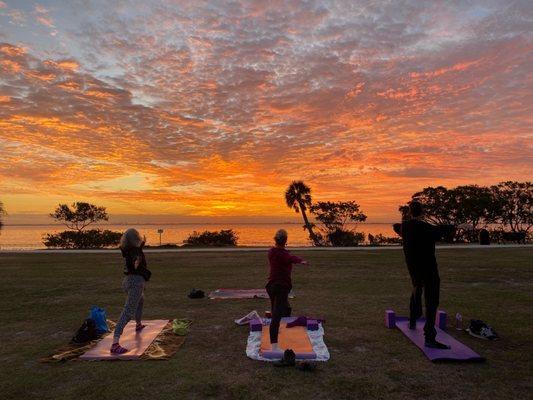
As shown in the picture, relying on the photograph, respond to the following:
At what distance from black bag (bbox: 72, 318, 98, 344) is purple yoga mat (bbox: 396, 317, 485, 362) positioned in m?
6.68

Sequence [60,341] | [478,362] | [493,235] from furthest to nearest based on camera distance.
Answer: [493,235], [60,341], [478,362]

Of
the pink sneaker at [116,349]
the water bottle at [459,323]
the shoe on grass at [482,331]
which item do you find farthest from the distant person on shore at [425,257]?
the pink sneaker at [116,349]

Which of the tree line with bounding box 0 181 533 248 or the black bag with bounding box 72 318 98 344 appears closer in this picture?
the black bag with bounding box 72 318 98 344

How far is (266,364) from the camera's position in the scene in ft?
22.4

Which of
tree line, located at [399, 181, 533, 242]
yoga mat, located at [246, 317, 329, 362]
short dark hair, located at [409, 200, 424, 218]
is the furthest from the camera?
tree line, located at [399, 181, 533, 242]

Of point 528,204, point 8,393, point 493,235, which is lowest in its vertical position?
point 8,393

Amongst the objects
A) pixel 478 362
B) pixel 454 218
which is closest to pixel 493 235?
pixel 454 218

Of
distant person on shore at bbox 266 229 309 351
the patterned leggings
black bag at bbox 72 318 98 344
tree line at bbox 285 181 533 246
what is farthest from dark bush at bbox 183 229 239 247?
distant person on shore at bbox 266 229 309 351

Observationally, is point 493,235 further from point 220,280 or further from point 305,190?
point 220,280

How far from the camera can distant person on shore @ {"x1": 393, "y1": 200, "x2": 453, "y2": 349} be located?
744cm

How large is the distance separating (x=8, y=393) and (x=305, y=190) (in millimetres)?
45690

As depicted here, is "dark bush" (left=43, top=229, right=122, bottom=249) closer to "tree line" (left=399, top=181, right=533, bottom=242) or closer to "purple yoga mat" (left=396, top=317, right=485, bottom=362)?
"tree line" (left=399, top=181, right=533, bottom=242)

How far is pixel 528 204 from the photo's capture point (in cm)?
4491

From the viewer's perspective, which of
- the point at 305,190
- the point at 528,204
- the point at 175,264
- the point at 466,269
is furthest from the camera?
the point at 305,190
